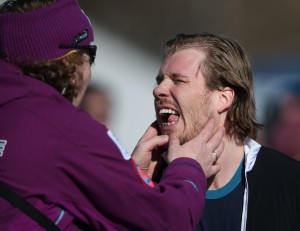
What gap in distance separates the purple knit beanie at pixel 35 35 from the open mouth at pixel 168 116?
1049 millimetres

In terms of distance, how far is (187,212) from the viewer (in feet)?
6.01

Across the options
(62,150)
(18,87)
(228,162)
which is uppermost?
(18,87)

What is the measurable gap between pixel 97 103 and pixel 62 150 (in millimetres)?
3040

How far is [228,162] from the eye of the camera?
2.76 m

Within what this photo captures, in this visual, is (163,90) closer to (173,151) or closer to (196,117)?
(196,117)

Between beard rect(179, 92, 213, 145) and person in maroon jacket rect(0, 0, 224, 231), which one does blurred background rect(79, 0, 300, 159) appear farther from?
person in maroon jacket rect(0, 0, 224, 231)

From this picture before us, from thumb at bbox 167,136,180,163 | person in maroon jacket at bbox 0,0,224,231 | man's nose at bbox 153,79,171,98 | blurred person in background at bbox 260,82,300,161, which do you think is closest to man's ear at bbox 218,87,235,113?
man's nose at bbox 153,79,171,98

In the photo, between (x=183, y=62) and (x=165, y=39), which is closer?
(x=183, y=62)

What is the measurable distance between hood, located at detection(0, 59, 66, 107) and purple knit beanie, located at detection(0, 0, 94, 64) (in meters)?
0.08

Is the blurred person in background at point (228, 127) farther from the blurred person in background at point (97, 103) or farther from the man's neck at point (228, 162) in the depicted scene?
the blurred person in background at point (97, 103)

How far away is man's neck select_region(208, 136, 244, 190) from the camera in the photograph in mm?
2717

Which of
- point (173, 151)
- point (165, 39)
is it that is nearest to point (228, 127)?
point (173, 151)

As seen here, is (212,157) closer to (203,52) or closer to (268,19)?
(203,52)

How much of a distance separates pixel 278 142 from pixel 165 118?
1.94m
